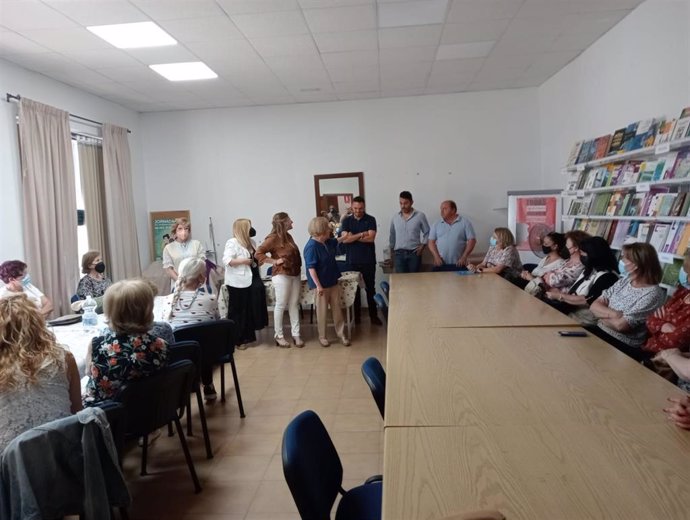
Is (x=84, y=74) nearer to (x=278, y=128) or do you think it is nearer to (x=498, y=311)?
(x=278, y=128)

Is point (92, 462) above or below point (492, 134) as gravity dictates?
below

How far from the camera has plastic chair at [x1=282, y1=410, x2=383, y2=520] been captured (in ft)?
4.28

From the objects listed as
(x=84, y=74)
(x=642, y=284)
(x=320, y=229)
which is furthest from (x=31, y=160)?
(x=642, y=284)

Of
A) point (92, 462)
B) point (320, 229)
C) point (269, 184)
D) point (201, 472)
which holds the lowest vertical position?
point (201, 472)

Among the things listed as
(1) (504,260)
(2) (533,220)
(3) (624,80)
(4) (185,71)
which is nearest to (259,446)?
(1) (504,260)

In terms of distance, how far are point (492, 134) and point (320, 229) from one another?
3.29 metres

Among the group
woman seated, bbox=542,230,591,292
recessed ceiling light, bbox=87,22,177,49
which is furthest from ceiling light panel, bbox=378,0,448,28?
woman seated, bbox=542,230,591,292

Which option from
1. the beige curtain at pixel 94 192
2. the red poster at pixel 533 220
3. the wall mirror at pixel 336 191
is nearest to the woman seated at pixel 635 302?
the red poster at pixel 533 220

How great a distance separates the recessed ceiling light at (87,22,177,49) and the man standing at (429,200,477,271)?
→ 12.0ft

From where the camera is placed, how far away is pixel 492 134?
22.7 ft

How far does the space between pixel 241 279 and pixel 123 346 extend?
9.16 feet

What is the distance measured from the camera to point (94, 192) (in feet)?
19.9

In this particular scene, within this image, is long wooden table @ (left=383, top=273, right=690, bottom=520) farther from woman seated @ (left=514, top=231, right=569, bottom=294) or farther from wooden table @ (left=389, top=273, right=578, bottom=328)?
woman seated @ (left=514, top=231, right=569, bottom=294)

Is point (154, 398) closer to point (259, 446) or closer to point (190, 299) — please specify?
point (259, 446)
